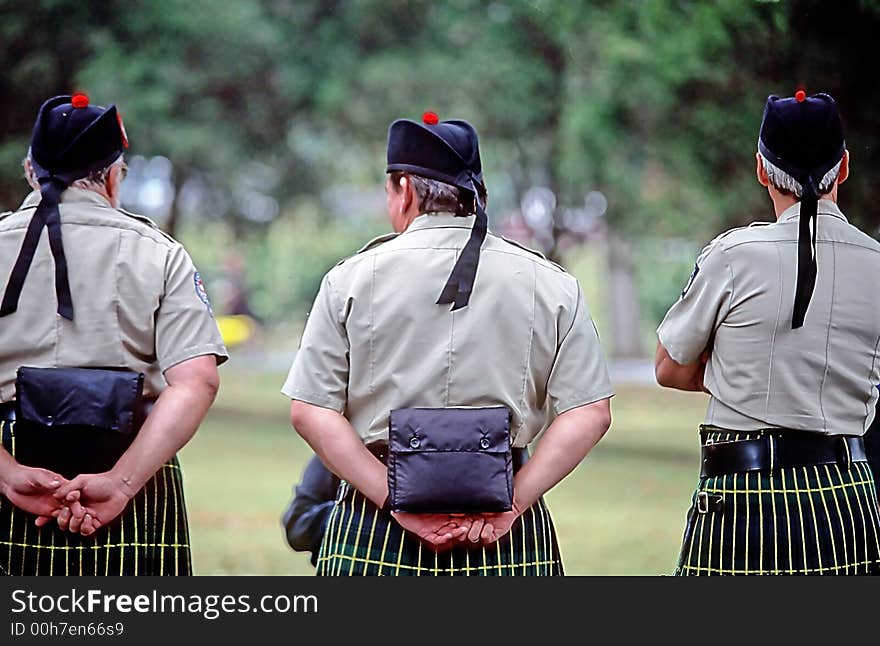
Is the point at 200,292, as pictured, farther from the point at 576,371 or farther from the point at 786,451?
the point at 786,451

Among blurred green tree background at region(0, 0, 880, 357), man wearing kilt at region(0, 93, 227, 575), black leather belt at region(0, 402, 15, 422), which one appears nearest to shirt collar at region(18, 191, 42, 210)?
man wearing kilt at region(0, 93, 227, 575)

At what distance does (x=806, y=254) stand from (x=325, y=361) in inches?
36.6

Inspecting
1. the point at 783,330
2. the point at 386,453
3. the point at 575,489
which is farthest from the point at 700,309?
the point at 575,489

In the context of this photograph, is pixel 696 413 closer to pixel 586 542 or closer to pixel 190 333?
pixel 586 542

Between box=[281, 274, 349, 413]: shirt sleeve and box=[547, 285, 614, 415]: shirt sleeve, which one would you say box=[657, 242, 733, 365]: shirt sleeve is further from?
box=[281, 274, 349, 413]: shirt sleeve

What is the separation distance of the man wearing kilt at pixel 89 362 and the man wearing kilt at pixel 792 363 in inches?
38.1

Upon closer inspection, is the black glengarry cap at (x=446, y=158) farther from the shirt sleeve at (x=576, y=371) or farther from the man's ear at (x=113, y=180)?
the man's ear at (x=113, y=180)

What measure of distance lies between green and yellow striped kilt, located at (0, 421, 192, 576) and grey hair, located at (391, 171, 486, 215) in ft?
2.44

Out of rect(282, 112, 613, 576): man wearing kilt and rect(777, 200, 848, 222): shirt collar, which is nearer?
rect(282, 112, 613, 576): man wearing kilt

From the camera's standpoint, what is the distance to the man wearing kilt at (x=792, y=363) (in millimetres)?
2443

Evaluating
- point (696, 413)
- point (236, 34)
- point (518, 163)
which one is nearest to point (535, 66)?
point (518, 163)

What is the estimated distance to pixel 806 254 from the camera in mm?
2438

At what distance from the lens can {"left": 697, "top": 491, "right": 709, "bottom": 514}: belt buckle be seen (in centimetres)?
254

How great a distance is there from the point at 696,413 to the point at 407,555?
27.3 feet
